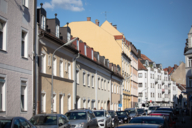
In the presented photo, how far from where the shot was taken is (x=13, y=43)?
18.7 meters

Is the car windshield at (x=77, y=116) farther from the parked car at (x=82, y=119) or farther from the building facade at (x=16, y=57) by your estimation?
the building facade at (x=16, y=57)

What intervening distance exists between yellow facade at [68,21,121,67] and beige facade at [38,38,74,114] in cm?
2256

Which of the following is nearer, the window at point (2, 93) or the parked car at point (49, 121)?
the parked car at point (49, 121)

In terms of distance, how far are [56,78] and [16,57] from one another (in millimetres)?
7111

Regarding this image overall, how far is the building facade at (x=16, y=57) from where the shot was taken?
17516 mm

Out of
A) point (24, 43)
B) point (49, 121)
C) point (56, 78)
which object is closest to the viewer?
point (49, 121)

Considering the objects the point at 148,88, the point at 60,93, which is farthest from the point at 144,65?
the point at 60,93

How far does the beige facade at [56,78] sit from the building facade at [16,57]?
1673 millimetres

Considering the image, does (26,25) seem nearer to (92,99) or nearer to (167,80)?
(92,99)

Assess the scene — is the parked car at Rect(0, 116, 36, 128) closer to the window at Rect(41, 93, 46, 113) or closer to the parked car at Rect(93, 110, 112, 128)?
the window at Rect(41, 93, 46, 113)

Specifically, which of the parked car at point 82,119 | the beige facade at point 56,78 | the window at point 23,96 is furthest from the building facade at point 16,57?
the parked car at point 82,119

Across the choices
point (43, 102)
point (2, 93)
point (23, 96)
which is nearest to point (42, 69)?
point (43, 102)

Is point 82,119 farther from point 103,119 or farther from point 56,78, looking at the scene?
point 56,78

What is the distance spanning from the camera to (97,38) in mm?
53812
